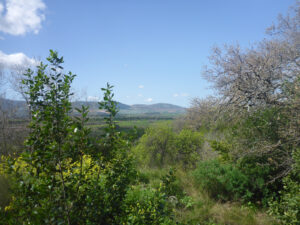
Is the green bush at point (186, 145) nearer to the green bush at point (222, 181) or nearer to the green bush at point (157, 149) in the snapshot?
the green bush at point (157, 149)

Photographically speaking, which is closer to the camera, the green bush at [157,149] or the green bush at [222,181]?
the green bush at [222,181]

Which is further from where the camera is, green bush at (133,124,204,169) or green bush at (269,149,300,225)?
green bush at (133,124,204,169)

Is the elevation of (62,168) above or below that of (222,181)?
above

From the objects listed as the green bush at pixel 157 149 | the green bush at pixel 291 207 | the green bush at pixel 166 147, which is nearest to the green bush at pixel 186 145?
the green bush at pixel 166 147

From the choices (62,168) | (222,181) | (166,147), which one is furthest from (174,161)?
(62,168)

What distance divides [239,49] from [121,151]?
682cm

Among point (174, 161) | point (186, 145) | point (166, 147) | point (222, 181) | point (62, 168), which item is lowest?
point (174, 161)

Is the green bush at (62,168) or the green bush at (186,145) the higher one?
the green bush at (62,168)

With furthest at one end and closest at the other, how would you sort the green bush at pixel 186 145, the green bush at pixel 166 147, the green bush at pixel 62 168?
the green bush at pixel 166 147
the green bush at pixel 186 145
the green bush at pixel 62 168

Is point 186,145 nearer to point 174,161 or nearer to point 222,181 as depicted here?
point 174,161

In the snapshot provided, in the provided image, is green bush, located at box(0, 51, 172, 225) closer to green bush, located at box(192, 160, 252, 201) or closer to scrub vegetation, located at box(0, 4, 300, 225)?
scrub vegetation, located at box(0, 4, 300, 225)

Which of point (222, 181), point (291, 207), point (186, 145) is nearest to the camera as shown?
point (291, 207)

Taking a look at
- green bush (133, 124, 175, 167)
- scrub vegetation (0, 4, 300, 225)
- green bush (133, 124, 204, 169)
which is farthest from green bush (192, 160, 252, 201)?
green bush (133, 124, 175, 167)

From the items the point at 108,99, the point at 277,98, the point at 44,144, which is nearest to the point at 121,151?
the point at 108,99
